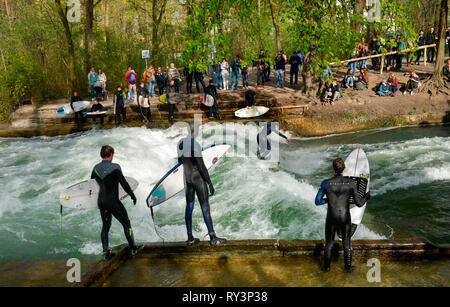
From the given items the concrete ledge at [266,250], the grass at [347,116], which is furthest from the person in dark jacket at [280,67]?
the concrete ledge at [266,250]

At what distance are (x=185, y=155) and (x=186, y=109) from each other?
1283 cm

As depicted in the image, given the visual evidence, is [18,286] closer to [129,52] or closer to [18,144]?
[18,144]

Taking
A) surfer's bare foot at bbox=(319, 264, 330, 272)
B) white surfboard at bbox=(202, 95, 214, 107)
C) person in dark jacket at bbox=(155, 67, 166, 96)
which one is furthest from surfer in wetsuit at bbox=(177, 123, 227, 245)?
person in dark jacket at bbox=(155, 67, 166, 96)

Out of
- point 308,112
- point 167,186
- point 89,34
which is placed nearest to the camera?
point 167,186

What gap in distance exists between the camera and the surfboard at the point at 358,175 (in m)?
5.82

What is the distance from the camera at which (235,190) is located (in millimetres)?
9781

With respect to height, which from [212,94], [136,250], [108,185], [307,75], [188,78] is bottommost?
[136,250]

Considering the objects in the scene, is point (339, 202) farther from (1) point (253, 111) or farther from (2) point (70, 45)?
(2) point (70, 45)

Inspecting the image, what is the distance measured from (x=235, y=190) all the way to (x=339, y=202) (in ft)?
16.5

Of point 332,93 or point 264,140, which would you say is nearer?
point 264,140

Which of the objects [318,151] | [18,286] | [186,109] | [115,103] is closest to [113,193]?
[18,286]

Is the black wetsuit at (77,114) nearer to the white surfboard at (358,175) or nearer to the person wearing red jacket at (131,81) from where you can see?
the person wearing red jacket at (131,81)

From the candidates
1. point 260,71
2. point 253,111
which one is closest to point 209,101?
point 253,111

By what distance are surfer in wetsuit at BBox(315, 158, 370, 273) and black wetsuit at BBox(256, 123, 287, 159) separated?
20.4 ft
